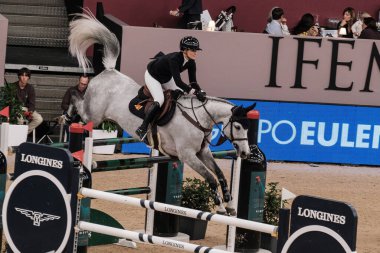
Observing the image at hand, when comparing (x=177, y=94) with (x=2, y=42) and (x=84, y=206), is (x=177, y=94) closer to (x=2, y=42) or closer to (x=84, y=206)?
(x=84, y=206)

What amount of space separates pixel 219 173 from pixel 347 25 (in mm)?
8915

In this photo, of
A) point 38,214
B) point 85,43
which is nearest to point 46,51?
point 85,43

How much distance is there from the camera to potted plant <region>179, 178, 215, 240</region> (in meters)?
13.8

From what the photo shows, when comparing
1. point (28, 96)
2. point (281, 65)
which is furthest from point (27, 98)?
point (281, 65)

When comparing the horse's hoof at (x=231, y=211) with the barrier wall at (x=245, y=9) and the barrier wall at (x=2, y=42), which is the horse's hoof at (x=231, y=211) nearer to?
the barrier wall at (x=2, y=42)

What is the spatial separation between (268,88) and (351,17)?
8.03 ft

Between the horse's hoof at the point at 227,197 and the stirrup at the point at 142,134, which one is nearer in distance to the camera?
the horse's hoof at the point at 227,197

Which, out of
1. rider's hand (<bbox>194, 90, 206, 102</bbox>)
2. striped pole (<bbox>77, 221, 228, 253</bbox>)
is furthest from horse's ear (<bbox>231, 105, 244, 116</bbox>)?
striped pole (<bbox>77, 221, 228, 253</bbox>)

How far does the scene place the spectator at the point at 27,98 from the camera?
63.7 feet

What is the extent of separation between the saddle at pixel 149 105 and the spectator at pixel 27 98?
5320mm

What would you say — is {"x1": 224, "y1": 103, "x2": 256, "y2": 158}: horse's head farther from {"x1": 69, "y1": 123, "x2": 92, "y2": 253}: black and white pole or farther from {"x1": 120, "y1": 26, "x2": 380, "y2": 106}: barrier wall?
{"x1": 120, "y1": 26, "x2": 380, "y2": 106}: barrier wall

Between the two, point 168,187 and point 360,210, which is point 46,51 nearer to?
point 360,210

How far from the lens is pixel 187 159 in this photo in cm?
1361

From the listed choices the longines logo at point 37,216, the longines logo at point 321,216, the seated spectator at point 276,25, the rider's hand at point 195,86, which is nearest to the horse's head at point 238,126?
the rider's hand at point 195,86
